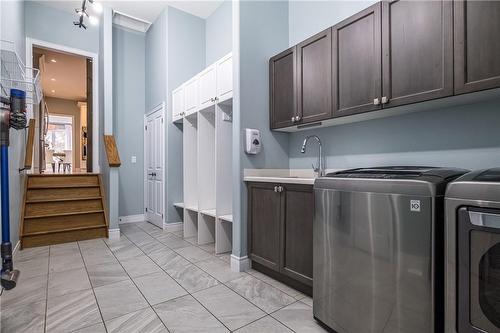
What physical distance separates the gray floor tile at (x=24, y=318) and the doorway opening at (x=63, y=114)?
16.5 ft

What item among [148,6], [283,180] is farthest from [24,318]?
[148,6]

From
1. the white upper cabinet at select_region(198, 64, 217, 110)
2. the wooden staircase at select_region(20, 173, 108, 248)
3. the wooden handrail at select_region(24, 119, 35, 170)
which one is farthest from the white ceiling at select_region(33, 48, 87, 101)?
the white upper cabinet at select_region(198, 64, 217, 110)

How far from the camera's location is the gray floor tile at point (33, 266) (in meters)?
2.59

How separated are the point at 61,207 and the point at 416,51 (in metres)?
4.71

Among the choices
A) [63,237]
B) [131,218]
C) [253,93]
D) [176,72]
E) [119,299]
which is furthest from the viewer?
[131,218]

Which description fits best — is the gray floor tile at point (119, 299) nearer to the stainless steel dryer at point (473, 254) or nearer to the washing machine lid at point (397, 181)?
the washing machine lid at point (397, 181)

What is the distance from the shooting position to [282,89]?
269cm

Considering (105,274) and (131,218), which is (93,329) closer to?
→ (105,274)

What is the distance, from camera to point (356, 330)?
4.75ft

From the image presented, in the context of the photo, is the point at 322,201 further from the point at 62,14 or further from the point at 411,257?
the point at 62,14

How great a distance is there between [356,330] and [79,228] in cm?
384

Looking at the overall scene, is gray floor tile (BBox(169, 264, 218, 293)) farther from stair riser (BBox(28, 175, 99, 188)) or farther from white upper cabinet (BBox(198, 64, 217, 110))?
stair riser (BBox(28, 175, 99, 188))

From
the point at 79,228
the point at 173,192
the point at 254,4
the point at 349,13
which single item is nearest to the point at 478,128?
the point at 349,13

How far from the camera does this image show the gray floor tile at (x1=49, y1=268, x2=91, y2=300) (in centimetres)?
222
